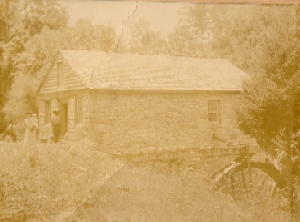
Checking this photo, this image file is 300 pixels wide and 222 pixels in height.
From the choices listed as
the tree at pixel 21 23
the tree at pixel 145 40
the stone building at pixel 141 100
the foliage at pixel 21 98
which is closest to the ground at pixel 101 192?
the stone building at pixel 141 100

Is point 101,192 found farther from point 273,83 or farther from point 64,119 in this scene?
point 273,83

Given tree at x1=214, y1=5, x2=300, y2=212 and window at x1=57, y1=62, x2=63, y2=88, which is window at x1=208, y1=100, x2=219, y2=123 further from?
window at x1=57, y1=62, x2=63, y2=88

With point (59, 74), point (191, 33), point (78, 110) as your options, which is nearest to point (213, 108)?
point (191, 33)

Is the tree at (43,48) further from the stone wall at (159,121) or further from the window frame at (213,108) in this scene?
the window frame at (213,108)

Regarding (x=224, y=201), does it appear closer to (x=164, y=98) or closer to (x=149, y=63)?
(x=164, y=98)

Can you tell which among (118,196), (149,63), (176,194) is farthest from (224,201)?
(149,63)

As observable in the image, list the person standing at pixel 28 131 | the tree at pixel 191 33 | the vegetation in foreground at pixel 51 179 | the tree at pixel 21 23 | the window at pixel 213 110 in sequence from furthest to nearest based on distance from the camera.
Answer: the tree at pixel 191 33 → the tree at pixel 21 23 → the window at pixel 213 110 → the person standing at pixel 28 131 → the vegetation in foreground at pixel 51 179
